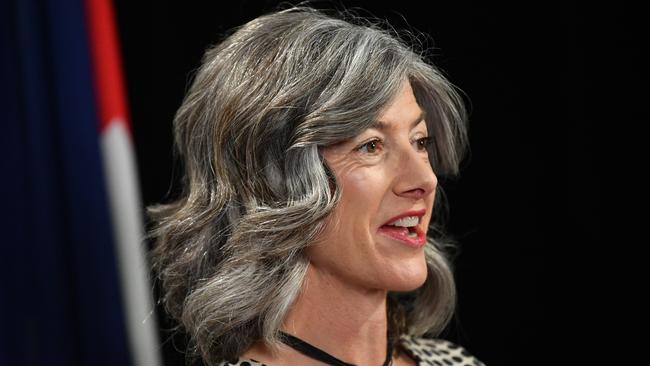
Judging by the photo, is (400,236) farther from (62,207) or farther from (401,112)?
(62,207)

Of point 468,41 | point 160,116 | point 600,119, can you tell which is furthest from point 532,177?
point 160,116

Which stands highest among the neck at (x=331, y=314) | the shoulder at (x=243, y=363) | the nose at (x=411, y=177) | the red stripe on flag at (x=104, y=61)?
the red stripe on flag at (x=104, y=61)

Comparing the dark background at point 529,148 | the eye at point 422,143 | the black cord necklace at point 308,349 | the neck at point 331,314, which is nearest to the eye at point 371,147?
the eye at point 422,143

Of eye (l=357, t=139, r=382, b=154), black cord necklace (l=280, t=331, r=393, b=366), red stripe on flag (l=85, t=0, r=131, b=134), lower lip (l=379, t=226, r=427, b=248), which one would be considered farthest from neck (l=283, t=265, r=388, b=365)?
red stripe on flag (l=85, t=0, r=131, b=134)

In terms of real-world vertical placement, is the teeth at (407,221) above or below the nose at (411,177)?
below

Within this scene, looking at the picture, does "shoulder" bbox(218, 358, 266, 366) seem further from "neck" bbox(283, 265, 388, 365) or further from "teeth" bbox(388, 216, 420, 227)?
"teeth" bbox(388, 216, 420, 227)

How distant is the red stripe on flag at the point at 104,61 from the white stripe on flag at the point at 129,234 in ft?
0.09

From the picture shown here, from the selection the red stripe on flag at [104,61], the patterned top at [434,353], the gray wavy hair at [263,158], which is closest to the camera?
the gray wavy hair at [263,158]

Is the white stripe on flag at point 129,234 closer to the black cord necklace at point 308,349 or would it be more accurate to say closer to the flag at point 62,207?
the flag at point 62,207

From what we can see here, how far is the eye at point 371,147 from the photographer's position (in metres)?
1.94

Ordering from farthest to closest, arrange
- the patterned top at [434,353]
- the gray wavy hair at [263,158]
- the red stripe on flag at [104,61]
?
the patterned top at [434,353]
the red stripe on flag at [104,61]
the gray wavy hair at [263,158]

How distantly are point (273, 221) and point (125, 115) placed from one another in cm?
41

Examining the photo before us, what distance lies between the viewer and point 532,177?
2.65m

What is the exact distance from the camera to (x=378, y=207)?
1.93 m
